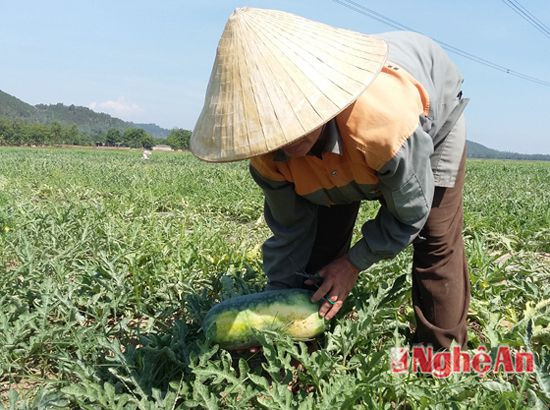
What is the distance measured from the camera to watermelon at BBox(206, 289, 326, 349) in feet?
7.12

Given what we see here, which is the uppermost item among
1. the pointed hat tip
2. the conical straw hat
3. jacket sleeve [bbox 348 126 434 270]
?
the pointed hat tip

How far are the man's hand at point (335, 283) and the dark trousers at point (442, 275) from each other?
339 mm

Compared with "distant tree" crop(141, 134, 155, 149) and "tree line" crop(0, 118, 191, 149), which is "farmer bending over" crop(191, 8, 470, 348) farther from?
"distant tree" crop(141, 134, 155, 149)

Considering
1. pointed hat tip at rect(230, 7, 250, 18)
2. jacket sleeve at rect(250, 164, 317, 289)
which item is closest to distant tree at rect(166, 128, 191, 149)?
jacket sleeve at rect(250, 164, 317, 289)

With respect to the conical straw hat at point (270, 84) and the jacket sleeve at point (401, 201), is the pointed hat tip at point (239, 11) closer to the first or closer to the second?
the conical straw hat at point (270, 84)

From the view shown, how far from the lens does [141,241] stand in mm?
3811

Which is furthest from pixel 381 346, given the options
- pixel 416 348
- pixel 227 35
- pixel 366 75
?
pixel 227 35

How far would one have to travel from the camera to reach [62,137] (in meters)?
98.7

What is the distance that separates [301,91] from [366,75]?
0.23 meters

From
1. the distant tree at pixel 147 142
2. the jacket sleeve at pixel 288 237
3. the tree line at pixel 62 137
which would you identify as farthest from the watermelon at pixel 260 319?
the distant tree at pixel 147 142

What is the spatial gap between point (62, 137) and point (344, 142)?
348 ft

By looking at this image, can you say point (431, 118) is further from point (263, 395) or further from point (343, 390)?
point (263, 395)

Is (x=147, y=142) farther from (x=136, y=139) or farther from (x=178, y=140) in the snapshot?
(x=178, y=140)

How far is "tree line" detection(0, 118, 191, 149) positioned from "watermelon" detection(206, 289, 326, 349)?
87844 millimetres
